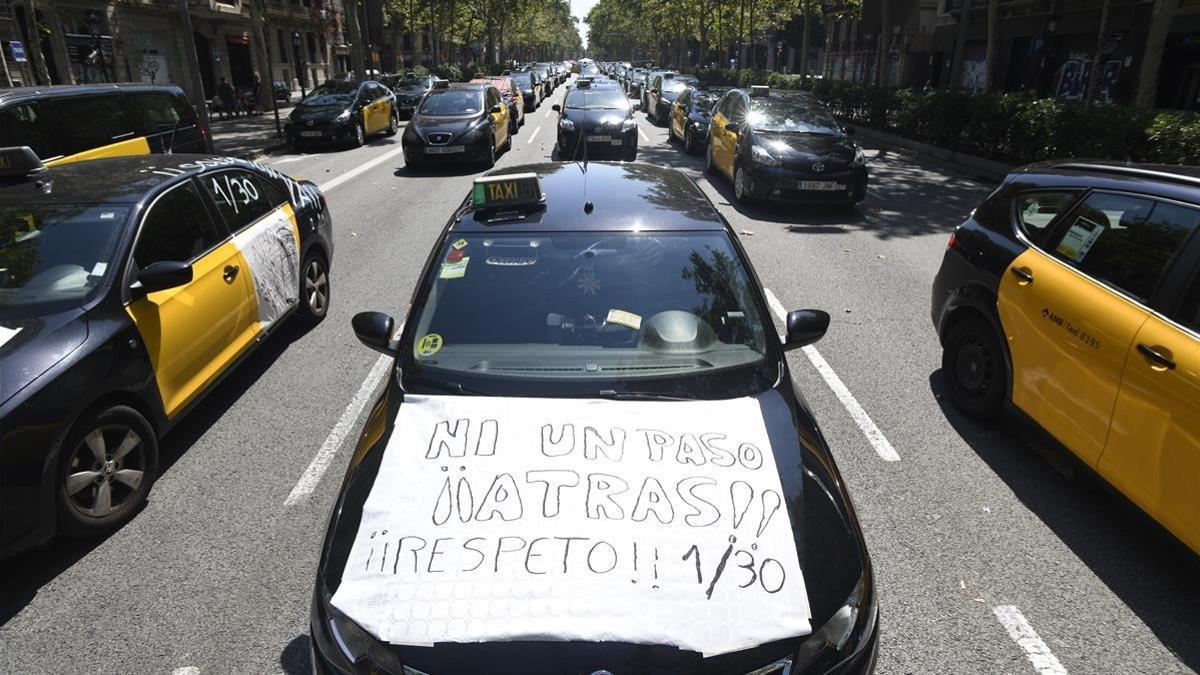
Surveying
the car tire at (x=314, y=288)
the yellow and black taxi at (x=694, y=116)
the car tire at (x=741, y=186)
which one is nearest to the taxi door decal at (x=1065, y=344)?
the car tire at (x=314, y=288)

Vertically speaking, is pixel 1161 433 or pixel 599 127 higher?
pixel 599 127

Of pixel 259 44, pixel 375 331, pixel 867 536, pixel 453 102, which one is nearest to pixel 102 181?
pixel 375 331

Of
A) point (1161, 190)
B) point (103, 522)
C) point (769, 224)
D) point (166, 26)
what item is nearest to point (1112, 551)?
point (1161, 190)

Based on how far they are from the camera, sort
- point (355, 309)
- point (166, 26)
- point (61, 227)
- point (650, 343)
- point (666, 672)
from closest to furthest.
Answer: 1. point (666, 672)
2. point (650, 343)
3. point (61, 227)
4. point (355, 309)
5. point (166, 26)

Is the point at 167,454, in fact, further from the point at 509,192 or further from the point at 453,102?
the point at 453,102

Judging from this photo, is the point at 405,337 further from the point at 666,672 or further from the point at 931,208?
the point at 931,208

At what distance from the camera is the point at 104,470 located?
12.3 feet

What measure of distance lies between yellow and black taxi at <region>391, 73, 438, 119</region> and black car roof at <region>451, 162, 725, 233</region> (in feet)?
79.9

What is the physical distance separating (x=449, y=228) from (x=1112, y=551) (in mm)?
3770

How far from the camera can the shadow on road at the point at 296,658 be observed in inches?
115

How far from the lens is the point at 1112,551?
3.69 metres

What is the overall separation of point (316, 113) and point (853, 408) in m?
17.7

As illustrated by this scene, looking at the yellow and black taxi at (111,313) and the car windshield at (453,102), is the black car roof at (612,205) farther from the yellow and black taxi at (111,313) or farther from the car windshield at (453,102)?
the car windshield at (453,102)

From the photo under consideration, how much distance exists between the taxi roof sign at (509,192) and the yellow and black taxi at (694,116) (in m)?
13.7
